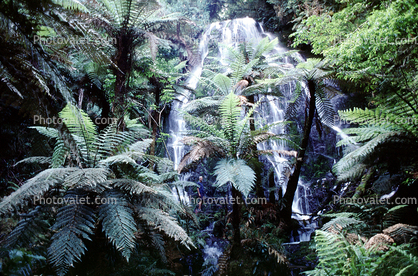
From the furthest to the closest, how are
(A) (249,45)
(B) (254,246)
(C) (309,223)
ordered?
(A) (249,45)
(C) (309,223)
(B) (254,246)

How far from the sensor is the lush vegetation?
4.21ft

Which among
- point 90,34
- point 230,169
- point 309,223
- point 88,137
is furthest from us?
point 309,223

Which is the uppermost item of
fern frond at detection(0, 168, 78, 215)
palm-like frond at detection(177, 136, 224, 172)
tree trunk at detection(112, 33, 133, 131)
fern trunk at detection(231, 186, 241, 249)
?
tree trunk at detection(112, 33, 133, 131)

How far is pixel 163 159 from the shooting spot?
219 cm

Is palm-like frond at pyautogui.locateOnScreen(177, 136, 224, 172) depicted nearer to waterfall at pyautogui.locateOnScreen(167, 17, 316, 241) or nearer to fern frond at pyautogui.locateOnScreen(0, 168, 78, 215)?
fern frond at pyautogui.locateOnScreen(0, 168, 78, 215)

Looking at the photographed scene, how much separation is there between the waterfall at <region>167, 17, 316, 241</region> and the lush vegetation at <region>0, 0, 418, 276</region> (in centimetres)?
31

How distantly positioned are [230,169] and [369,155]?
1677 millimetres

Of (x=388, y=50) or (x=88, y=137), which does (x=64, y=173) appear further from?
(x=388, y=50)

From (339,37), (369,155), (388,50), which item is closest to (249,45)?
(339,37)

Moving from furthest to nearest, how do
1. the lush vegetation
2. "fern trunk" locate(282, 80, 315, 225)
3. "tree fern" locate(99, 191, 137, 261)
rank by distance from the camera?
1. "fern trunk" locate(282, 80, 315, 225)
2. "tree fern" locate(99, 191, 137, 261)
3. the lush vegetation

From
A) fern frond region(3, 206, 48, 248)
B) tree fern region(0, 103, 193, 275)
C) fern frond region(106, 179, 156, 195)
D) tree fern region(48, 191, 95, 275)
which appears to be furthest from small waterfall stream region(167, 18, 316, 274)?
fern frond region(3, 206, 48, 248)

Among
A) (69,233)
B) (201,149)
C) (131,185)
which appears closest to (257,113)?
(201,149)

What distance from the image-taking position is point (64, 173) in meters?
1.58

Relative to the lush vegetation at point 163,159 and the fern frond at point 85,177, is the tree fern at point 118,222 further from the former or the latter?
the fern frond at point 85,177
